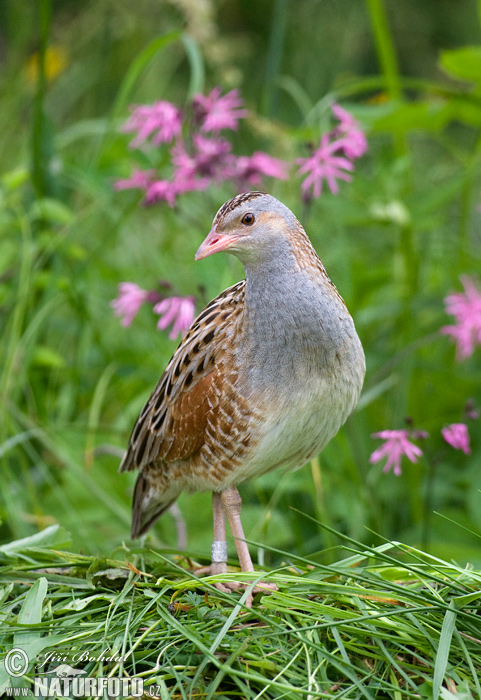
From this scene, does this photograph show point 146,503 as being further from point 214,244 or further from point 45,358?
point 45,358

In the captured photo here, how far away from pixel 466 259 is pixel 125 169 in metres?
1.91

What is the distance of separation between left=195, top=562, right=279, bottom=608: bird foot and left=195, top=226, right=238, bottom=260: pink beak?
36.3 inches

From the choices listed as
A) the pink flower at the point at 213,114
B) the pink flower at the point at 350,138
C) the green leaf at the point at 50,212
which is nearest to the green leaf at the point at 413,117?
the pink flower at the point at 350,138

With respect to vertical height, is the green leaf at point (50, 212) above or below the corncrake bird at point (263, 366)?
above

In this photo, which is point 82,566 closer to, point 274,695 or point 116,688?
point 116,688

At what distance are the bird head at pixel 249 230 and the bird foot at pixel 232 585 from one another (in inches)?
37.1

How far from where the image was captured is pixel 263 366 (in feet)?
8.14

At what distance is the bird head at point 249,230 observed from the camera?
2.40 metres

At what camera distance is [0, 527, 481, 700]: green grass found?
1.92 metres

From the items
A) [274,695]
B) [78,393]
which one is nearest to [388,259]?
[78,393]

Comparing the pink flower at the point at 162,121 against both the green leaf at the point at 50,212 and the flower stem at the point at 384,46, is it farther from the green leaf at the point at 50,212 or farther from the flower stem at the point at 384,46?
the flower stem at the point at 384,46

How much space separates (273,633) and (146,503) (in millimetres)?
1105

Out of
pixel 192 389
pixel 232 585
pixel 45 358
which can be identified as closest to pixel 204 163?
pixel 192 389

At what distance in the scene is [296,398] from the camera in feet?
8.05
